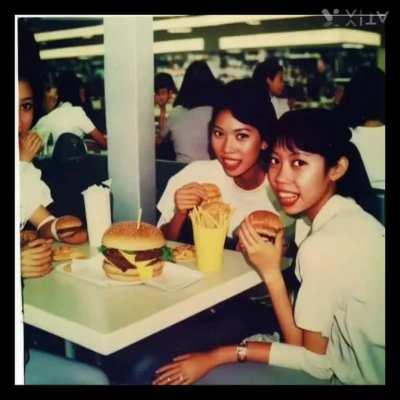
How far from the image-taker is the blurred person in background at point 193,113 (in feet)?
6.45

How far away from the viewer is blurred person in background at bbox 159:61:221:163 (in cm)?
196

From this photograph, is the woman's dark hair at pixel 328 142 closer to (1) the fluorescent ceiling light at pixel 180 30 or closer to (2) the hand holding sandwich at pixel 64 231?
(1) the fluorescent ceiling light at pixel 180 30

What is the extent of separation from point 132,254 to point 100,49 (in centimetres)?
85

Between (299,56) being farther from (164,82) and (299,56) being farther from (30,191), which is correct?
(30,191)

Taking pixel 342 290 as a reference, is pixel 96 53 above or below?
above

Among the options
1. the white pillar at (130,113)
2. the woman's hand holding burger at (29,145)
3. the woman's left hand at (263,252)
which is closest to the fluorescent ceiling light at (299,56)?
the white pillar at (130,113)

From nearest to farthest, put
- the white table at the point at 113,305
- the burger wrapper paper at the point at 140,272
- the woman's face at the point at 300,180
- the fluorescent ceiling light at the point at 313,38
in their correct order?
the white table at the point at 113,305, the burger wrapper paper at the point at 140,272, the woman's face at the point at 300,180, the fluorescent ceiling light at the point at 313,38

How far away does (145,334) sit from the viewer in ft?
4.74

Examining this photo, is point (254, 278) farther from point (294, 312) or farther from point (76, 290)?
point (76, 290)

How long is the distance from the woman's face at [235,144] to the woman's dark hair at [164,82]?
0.72ft

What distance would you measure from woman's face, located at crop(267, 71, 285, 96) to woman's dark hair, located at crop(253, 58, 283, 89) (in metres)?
0.01

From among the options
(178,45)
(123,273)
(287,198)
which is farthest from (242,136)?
(123,273)

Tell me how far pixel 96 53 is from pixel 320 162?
97cm
